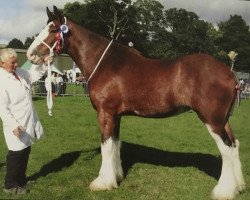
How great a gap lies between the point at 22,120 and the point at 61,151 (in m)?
3.39

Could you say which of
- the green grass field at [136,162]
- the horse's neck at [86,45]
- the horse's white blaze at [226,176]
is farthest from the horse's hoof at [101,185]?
the horse's neck at [86,45]

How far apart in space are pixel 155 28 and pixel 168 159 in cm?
1179

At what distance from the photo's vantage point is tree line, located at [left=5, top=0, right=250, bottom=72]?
61.6ft

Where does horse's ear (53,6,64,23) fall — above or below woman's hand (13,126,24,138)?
above

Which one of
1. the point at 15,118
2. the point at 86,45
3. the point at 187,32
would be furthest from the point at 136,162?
the point at 187,32

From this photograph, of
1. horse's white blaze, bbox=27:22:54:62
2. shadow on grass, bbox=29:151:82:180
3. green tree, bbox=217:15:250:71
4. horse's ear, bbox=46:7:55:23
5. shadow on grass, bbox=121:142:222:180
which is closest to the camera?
horse's white blaze, bbox=27:22:54:62

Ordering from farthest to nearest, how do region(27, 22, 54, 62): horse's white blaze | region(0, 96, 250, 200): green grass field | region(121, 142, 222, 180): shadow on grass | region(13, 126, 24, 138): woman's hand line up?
region(121, 142, 222, 180): shadow on grass < region(27, 22, 54, 62): horse's white blaze < region(0, 96, 250, 200): green grass field < region(13, 126, 24, 138): woman's hand

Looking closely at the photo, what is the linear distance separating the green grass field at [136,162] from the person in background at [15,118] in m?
0.39

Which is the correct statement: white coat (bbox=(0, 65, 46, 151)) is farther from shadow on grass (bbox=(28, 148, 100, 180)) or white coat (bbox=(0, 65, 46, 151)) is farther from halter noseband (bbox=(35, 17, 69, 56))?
shadow on grass (bbox=(28, 148, 100, 180))

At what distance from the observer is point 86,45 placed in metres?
7.53

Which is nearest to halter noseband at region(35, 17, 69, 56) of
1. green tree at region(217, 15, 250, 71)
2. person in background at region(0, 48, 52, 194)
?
person in background at region(0, 48, 52, 194)

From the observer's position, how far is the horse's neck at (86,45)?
7499 millimetres

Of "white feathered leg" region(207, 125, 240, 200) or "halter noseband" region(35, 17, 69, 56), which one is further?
"halter noseband" region(35, 17, 69, 56)

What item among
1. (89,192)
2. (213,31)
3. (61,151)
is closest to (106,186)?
(89,192)
